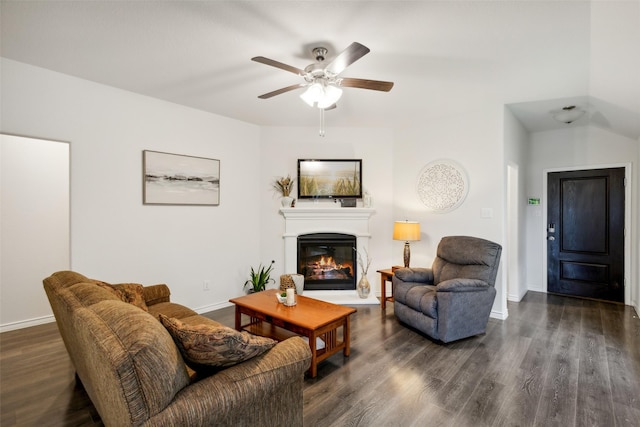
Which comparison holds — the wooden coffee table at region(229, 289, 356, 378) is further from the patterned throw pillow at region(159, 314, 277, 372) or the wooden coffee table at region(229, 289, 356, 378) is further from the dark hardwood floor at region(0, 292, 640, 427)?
the patterned throw pillow at region(159, 314, 277, 372)

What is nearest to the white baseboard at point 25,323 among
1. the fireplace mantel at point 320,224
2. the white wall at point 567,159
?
the fireplace mantel at point 320,224

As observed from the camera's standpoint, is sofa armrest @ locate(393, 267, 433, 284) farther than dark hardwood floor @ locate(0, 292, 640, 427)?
Answer: Yes

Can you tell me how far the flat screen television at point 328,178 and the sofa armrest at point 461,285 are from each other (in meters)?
2.06

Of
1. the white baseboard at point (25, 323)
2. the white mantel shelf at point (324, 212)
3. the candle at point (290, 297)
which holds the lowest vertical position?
the white baseboard at point (25, 323)

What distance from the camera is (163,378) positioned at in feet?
3.80

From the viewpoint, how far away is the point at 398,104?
3.72m

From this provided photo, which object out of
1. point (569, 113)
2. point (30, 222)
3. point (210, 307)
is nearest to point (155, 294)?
point (210, 307)

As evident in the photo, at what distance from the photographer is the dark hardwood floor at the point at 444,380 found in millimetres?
1958

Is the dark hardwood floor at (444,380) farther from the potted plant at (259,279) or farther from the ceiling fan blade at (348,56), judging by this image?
the ceiling fan blade at (348,56)

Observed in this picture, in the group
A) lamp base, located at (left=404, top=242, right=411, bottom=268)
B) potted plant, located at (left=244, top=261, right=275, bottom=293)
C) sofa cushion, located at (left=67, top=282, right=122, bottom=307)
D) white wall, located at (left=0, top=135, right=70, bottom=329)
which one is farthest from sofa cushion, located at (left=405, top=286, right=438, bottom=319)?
white wall, located at (left=0, top=135, right=70, bottom=329)

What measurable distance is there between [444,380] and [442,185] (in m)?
2.63

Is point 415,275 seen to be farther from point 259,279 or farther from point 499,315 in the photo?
point 259,279

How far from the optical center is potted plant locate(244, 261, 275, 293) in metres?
4.32

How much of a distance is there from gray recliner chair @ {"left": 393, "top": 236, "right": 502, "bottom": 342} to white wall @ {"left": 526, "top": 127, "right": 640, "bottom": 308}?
231 cm
